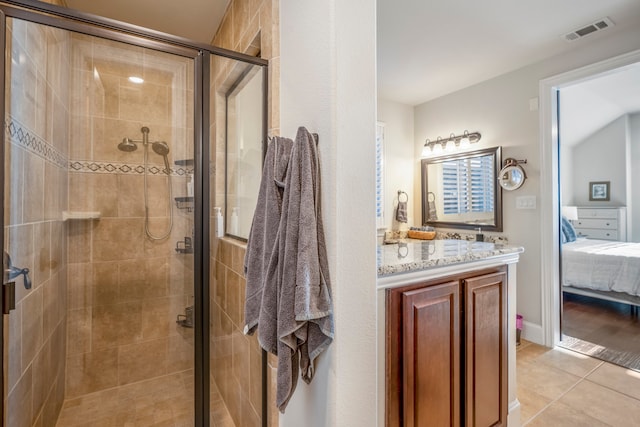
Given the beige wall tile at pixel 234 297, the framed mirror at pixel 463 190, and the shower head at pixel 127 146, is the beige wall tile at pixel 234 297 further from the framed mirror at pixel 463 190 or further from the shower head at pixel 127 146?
the framed mirror at pixel 463 190

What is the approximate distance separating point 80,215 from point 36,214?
0.90 feet

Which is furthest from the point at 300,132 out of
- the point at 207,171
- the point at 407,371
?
the point at 407,371

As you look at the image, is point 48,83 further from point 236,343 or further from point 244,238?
point 236,343

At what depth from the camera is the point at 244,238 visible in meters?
1.64

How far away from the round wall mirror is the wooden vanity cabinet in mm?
1771

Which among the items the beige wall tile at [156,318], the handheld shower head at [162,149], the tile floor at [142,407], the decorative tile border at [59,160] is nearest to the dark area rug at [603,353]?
the tile floor at [142,407]

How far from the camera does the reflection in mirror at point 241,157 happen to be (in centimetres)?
161

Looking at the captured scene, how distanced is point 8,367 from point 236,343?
0.92m

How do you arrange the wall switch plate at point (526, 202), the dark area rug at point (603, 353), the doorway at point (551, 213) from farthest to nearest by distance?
the wall switch plate at point (526, 202)
the doorway at point (551, 213)
the dark area rug at point (603, 353)

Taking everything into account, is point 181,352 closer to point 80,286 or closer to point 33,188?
point 80,286

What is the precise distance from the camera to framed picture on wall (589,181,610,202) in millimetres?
5430

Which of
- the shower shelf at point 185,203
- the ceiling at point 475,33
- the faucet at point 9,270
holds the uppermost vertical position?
the ceiling at point 475,33

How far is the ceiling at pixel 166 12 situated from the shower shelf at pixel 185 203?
140cm

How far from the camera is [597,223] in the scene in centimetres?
544
